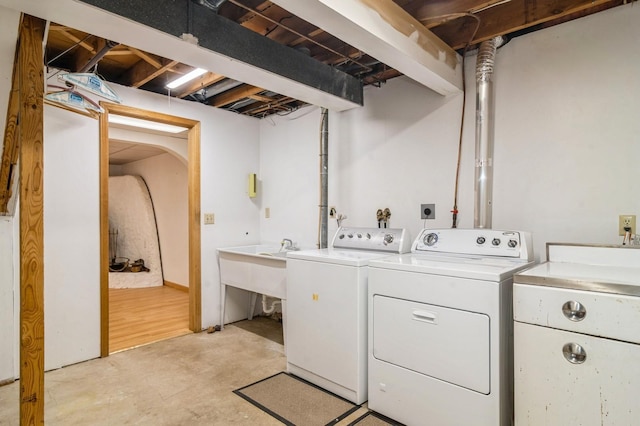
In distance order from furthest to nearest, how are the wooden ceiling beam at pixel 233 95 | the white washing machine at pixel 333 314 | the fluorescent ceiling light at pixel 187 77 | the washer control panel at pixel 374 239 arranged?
the wooden ceiling beam at pixel 233 95 → the fluorescent ceiling light at pixel 187 77 → the washer control panel at pixel 374 239 → the white washing machine at pixel 333 314

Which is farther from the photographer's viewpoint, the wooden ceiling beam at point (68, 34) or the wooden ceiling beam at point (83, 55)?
the wooden ceiling beam at point (83, 55)

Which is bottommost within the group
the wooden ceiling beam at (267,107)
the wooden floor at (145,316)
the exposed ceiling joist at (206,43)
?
the wooden floor at (145,316)

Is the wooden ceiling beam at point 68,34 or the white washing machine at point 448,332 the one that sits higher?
the wooden ceiling beam at point 68,34

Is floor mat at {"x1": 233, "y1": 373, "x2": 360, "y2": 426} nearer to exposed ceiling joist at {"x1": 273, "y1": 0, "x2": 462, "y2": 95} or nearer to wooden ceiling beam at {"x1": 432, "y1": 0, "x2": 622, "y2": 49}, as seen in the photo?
exposed ceiling joist at {"x1": 273, "y1": 0, "x2": 462, "y2": 95}

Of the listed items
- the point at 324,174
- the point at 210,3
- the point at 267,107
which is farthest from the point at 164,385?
the point at 267,107

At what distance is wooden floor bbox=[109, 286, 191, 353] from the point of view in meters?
3.33

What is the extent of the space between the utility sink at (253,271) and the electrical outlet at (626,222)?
2.16m


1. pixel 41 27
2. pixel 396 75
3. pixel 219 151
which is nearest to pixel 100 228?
pixel 219 151

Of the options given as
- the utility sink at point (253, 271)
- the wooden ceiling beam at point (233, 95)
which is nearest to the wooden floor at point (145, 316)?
→ the utility sink at point (253, 271)

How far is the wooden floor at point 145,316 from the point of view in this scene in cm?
333

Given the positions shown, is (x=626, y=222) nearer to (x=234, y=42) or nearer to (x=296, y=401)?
(x=296, y=401)

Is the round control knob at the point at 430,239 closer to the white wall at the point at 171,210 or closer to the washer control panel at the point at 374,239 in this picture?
the washer control panel at the point at 374,239

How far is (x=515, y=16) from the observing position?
6.85 ft

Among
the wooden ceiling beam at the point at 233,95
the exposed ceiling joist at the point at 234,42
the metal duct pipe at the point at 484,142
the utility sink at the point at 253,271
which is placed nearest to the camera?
the exposed ceiling joist at the point at 234,42
